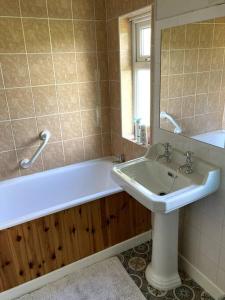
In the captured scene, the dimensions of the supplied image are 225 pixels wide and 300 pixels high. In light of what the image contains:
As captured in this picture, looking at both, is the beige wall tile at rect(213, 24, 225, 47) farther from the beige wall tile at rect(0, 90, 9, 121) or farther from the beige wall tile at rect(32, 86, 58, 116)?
the beige wall tile at rect(0, 90, 9, 121)

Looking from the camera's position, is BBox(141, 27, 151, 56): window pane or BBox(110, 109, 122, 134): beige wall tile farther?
BBox(110, 109, 122, 134): beige wall tile

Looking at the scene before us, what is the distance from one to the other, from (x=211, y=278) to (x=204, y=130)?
1032 mm

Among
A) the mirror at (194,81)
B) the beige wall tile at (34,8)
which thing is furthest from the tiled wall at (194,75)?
the beige wall tile at (34,8)

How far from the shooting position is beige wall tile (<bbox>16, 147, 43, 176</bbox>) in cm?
231

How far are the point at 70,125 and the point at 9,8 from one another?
1.08 m

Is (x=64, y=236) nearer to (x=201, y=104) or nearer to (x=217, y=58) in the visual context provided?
(x=201, y=104)

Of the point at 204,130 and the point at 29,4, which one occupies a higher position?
the point at 29,4

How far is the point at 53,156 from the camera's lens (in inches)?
97.6

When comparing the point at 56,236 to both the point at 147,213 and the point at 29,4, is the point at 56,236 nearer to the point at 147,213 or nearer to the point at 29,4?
the point at 147,213

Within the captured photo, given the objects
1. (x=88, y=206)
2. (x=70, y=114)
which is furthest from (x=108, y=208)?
(x=70, y=114)

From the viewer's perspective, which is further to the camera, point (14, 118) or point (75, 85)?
point (75, 85)

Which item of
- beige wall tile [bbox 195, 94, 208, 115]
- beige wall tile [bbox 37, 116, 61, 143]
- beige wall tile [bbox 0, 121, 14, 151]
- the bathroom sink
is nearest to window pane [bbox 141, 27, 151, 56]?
beige wall tile [bbox 195, 94, 208, 115]

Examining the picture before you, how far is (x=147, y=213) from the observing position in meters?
2.23

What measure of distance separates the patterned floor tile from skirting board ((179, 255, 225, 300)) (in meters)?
0.03
